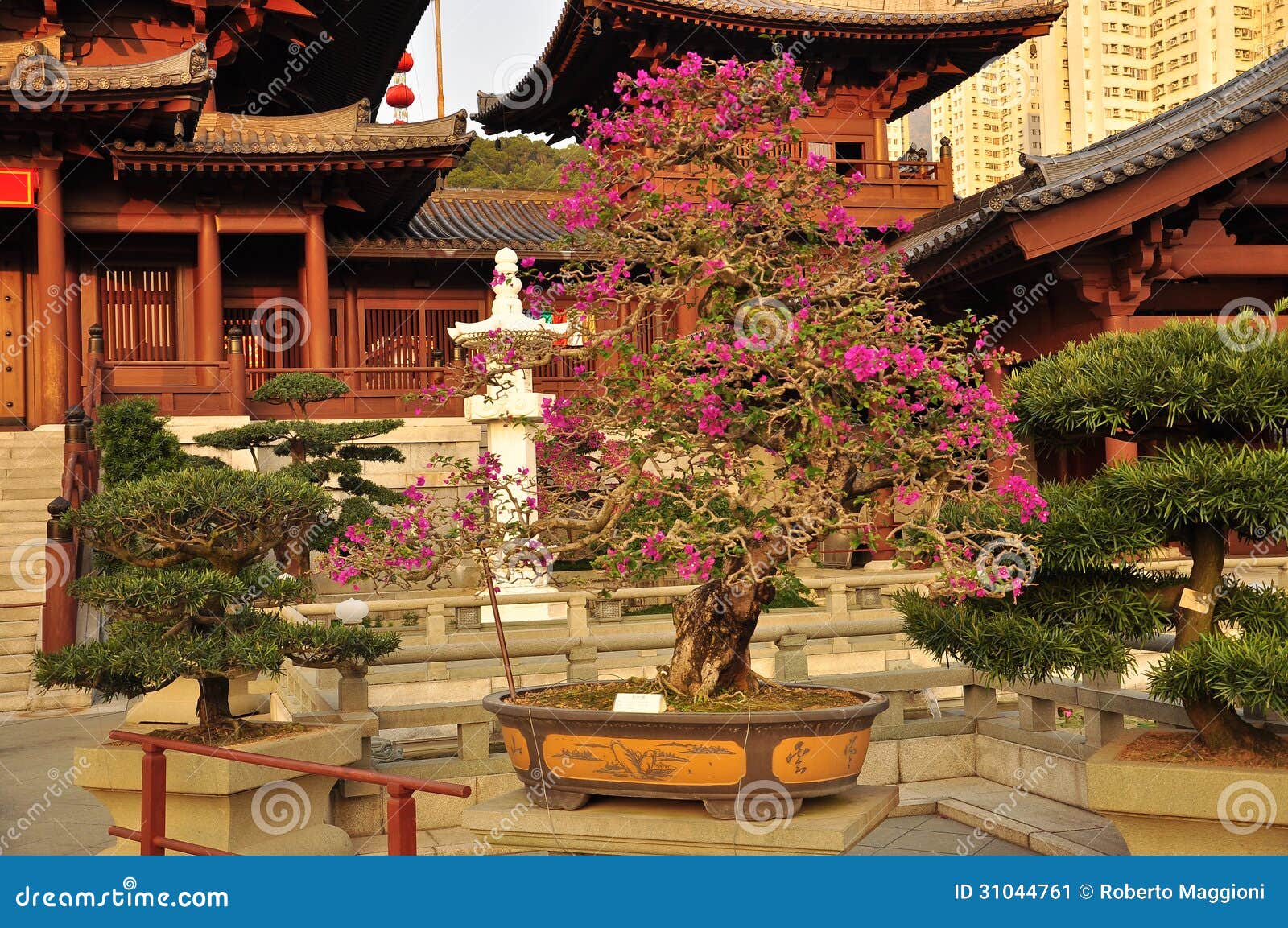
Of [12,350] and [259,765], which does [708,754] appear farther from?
[12,350]

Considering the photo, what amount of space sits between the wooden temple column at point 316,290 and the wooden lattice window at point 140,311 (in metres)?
2.02

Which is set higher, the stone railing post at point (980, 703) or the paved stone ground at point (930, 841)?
the stone railing post at point (980, 703)

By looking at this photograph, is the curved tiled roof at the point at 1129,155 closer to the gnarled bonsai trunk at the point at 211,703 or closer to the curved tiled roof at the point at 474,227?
the curved tiled roof at the point at 474,227

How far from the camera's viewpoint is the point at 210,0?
18.3 meters

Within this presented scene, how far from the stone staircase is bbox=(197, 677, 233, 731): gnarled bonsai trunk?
5621 millimetres

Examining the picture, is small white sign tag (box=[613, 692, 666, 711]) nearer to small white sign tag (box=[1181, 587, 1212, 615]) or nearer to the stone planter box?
the stone planter box

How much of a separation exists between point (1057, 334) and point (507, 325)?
558cm

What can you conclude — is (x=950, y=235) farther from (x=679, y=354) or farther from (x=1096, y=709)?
(x=679, y=354)

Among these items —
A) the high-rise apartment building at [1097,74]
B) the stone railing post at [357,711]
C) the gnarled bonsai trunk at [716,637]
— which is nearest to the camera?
the gnarled bonsai trunk at [716,637]

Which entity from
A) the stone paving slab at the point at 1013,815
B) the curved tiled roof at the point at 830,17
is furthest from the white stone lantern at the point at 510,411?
the curved tiled roof at the point at 830,17

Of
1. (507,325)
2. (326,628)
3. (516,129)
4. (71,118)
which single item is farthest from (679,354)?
(516,129)

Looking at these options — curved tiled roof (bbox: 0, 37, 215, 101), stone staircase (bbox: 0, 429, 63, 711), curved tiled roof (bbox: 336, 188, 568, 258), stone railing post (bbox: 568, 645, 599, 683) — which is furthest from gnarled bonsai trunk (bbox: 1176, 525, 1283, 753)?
curved tiled roof (bbox: 0, 37, 215, 101)

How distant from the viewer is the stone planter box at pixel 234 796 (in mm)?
5473

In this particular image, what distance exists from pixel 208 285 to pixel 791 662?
11.9m
